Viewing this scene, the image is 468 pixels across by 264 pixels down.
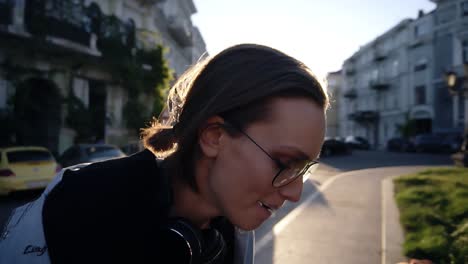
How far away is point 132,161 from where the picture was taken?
4.15ft

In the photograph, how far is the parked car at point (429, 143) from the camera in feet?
90.9

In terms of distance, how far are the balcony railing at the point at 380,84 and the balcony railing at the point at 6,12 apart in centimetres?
4085

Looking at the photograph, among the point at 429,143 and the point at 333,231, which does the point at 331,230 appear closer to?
the point at 333,231

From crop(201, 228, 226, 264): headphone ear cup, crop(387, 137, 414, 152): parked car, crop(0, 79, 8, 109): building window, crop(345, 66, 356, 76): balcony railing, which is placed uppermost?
crop(201, 228, 226, 264): headphone ear cup

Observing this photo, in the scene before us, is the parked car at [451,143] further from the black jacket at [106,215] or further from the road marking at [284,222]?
the black jacket at [106,215]

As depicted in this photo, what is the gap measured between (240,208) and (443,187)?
320 inches

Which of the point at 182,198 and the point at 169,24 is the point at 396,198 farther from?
the point at 169,24

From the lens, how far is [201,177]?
146 cm

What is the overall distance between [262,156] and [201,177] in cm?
28

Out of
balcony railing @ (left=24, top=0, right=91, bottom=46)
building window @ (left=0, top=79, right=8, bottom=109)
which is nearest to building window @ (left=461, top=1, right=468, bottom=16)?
balcony railing @ (left=24, top=0, right=91, bottom=46)

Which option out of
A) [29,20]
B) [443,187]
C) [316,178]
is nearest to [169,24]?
[29,20]

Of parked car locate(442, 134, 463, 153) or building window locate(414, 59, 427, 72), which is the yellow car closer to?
parked car locate(442, 134, 463, 153)

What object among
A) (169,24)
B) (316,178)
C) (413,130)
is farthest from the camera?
(413,130)

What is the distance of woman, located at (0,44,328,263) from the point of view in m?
1.07
